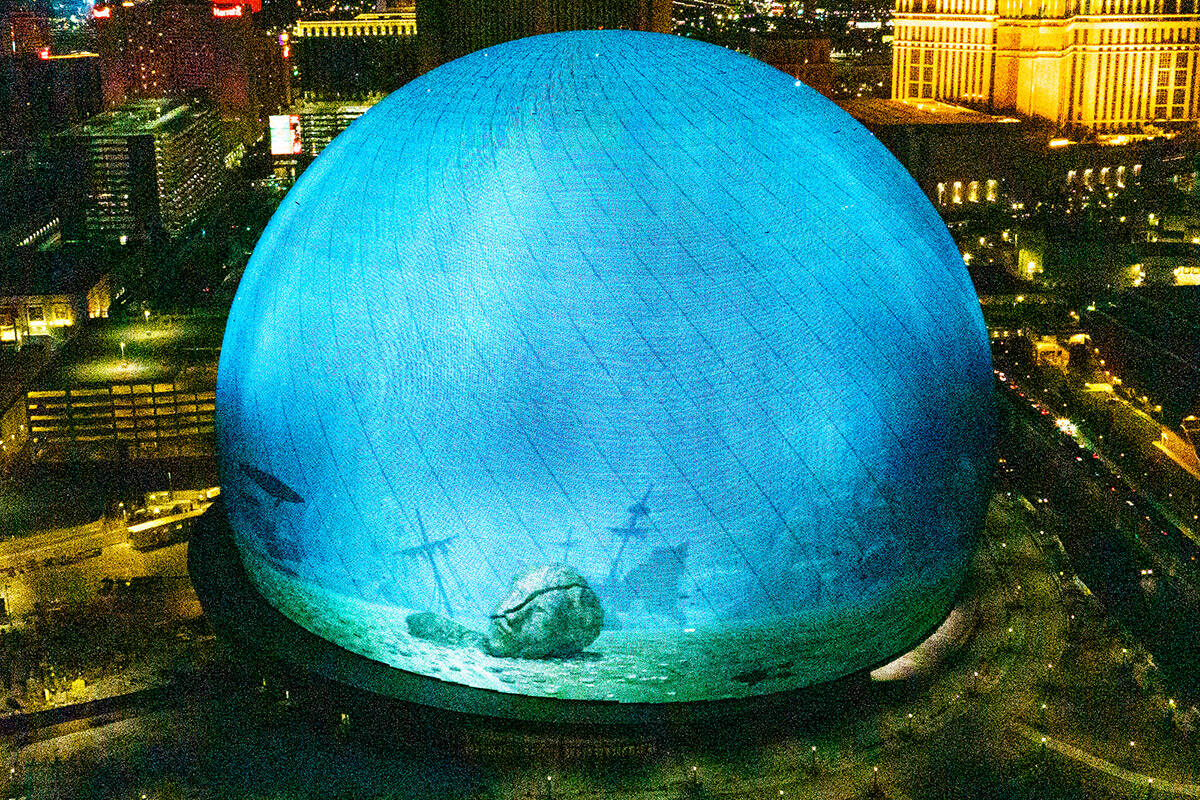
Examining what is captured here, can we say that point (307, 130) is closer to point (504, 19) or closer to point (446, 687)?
point (504, 19)

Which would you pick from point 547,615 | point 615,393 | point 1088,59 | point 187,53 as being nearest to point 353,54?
point 187,53

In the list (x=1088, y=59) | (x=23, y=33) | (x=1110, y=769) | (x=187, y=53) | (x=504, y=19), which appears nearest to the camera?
(x=1110, y=769)

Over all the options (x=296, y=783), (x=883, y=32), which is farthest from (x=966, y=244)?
(x=883, y=32)

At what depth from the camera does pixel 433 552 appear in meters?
23.9

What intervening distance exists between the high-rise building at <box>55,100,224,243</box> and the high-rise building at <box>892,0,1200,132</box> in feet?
Answer: 170

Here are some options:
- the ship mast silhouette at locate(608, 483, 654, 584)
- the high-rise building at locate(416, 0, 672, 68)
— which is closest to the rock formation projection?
the ship mast silhouette at locate(608, 483, 654, 584)

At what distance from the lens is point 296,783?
2488 centimetres

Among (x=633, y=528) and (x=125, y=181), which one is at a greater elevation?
(x=633, y=528)

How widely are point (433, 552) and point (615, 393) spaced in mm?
3701

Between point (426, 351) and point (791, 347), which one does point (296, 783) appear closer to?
point (426, 351)

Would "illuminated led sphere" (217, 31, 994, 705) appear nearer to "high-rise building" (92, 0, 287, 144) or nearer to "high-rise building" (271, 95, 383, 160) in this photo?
"high-rise building" (271, 95, 383, 160)

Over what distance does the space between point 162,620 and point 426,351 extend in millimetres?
10720

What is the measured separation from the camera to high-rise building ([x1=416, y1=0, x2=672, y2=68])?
4531cm

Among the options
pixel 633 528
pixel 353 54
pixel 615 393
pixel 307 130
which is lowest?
pixel 307 130
